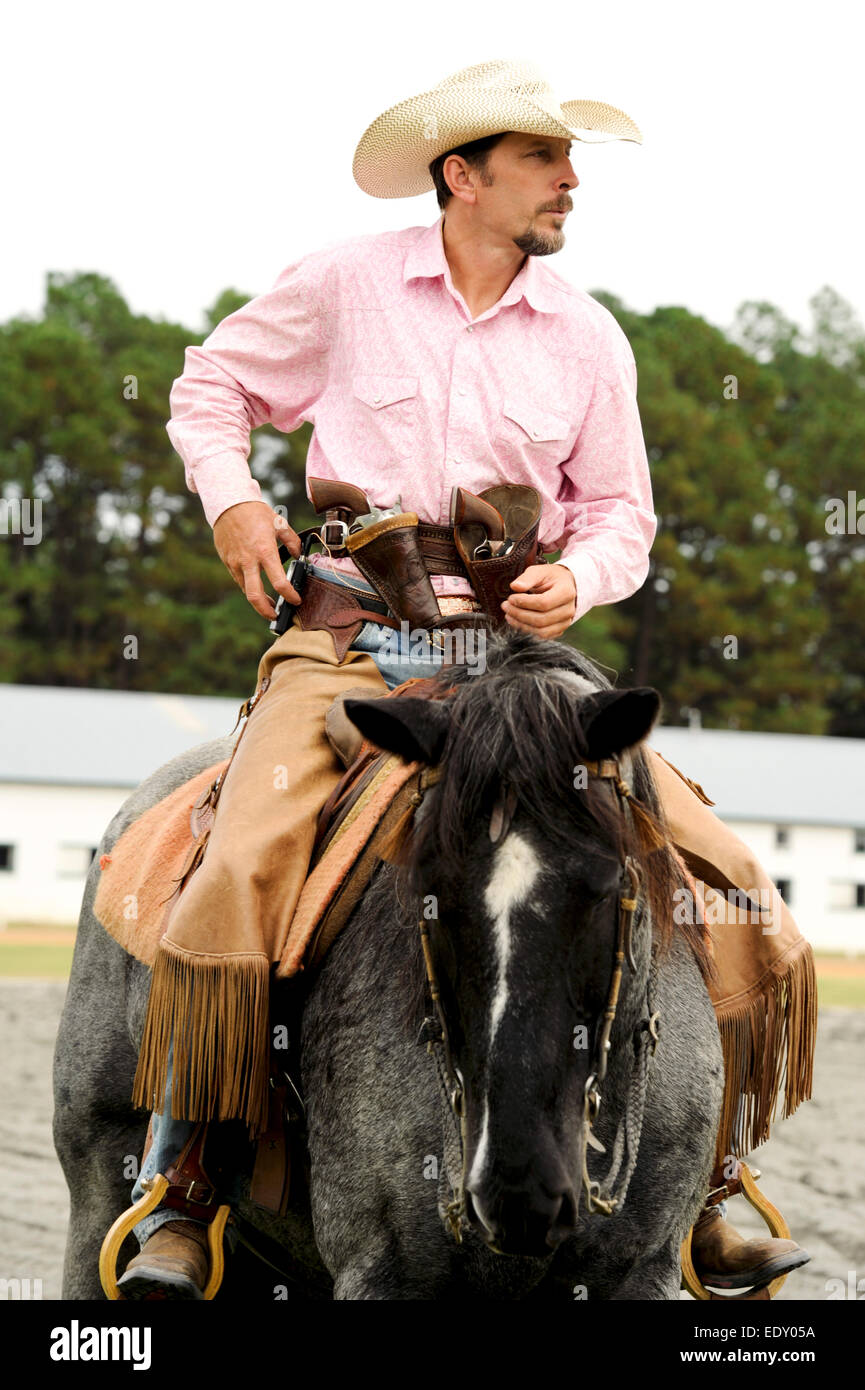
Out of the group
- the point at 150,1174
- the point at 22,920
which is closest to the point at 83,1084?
the point at 150,1174

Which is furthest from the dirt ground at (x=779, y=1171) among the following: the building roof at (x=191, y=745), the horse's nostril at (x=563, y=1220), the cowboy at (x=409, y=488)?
the building roof at (x=191, y=745)

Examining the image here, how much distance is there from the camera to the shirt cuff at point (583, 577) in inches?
153

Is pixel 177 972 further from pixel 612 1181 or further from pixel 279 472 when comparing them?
pixel 279 472

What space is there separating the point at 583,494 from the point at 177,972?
179 cm

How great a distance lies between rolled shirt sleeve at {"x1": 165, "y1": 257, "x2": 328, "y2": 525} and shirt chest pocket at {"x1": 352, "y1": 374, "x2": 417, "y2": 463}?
292 mm

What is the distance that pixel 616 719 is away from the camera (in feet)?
9.69

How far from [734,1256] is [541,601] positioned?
1803 millimetres

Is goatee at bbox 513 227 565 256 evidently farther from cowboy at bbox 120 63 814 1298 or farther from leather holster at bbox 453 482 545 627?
leather holster at bbox 453 482 545 627

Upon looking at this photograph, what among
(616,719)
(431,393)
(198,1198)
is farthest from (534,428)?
(198,1198)

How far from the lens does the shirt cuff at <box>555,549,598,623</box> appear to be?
3.88 m

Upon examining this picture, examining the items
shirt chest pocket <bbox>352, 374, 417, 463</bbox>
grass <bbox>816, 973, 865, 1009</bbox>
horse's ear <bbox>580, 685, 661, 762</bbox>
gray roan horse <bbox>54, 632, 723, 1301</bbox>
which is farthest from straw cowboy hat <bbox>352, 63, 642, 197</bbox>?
grass <bbox>816, 973, 865, 1009</bbox>

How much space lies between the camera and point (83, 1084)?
16.3 feet

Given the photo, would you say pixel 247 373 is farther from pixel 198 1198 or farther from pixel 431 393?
pixel 198 1198

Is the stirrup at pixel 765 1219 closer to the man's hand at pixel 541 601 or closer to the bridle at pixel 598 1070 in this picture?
the bridle at pixel 598 1070
